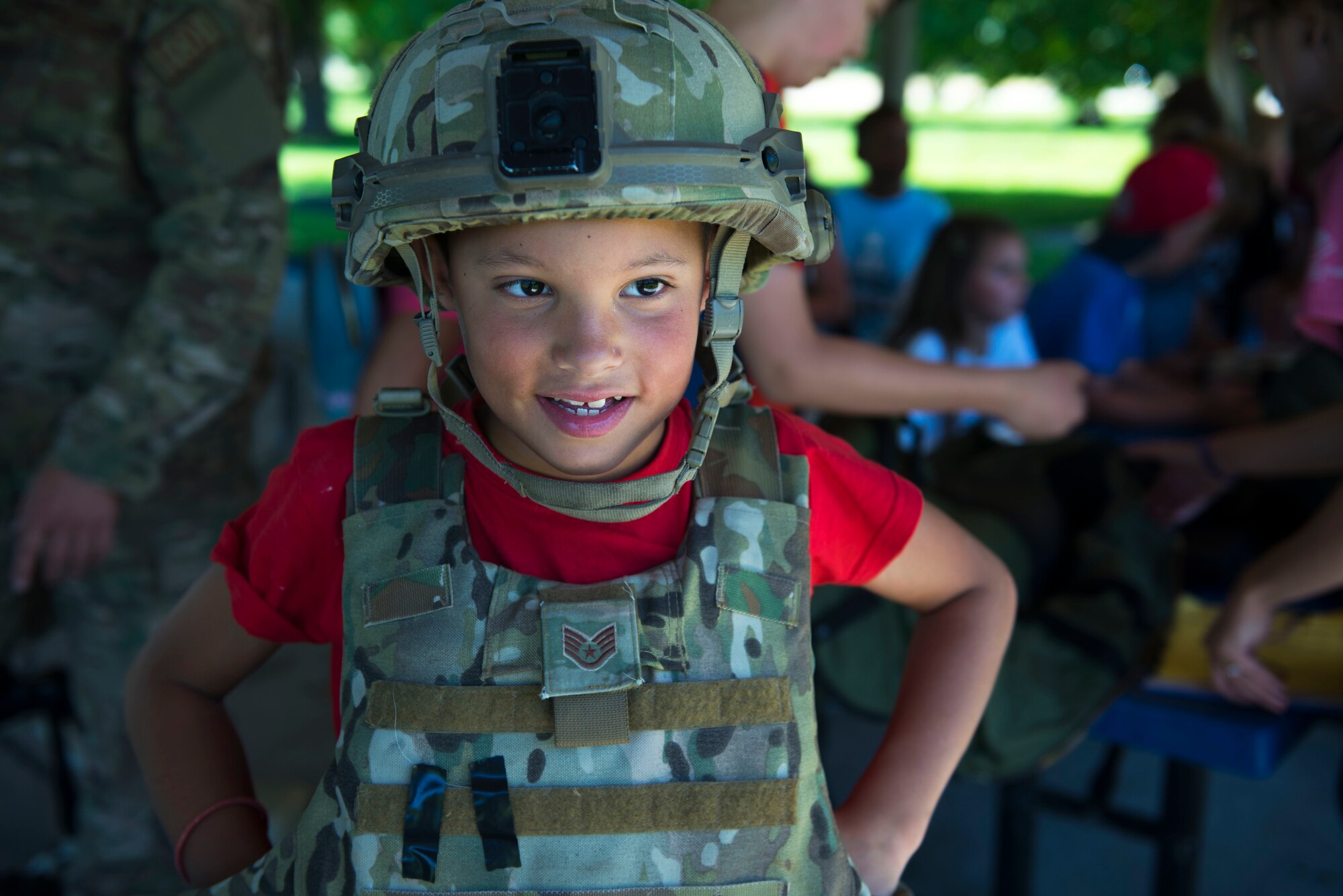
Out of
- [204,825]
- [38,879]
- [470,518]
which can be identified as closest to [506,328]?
[470,518]

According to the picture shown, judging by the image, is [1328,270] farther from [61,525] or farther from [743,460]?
[61,525]

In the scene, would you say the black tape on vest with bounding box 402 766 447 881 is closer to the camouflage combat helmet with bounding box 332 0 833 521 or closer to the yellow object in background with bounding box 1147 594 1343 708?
the camouflage combat helmet with bounding box 332 0 833 521

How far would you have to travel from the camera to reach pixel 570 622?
4.20ft

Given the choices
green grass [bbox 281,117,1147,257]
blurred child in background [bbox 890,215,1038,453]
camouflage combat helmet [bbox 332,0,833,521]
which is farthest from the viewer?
green grass [bbox 281,117,1147,257]

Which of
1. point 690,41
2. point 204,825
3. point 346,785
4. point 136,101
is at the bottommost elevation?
point 204,825

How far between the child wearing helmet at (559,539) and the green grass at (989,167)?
1125 centimetres

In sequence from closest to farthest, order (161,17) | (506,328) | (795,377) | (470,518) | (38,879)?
(506,328) < (470,518) < (795,377) < (161,17) < (38,879)

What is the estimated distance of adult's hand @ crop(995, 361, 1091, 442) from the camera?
7.09 ft

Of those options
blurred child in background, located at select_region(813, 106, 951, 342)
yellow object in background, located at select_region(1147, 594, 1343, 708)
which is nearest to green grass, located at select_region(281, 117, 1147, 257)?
blurred child in background, located at select_region(813, 106, 951, 342)

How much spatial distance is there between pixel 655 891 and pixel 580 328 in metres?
0.64

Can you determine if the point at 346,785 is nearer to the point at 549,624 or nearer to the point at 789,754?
the point at 549,624

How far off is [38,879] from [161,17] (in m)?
2.03

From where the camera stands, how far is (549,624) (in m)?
1.28

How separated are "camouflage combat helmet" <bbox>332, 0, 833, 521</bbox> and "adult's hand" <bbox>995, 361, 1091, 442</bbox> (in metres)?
0.87
